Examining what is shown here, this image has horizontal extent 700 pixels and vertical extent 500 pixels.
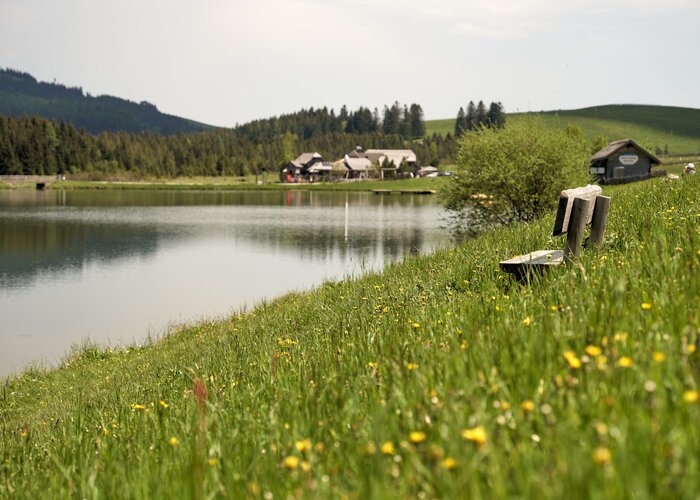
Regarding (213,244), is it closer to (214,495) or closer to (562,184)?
(562,184)

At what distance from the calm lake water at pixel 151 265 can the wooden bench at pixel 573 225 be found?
6.52 metres

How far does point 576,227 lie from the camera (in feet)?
29.0

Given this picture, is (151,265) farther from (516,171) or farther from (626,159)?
(626,159)

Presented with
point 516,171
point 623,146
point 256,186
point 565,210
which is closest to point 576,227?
point 565,210

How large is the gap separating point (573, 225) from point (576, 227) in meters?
0.08

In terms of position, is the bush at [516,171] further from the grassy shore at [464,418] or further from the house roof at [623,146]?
the house roof at [623,146]

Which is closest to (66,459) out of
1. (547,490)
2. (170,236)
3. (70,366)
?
(547,490)

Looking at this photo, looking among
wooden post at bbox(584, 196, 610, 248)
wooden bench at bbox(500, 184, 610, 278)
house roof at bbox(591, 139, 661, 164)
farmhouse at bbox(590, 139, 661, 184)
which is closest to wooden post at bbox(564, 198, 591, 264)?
wooden bench at bbox(500, 184, 610, 278)

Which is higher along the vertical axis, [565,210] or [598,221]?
[565,210]

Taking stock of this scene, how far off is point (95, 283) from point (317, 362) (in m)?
32.3

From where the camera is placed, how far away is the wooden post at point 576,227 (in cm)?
873

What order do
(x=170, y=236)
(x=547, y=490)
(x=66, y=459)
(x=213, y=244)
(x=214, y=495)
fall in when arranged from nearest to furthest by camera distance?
(x=547, y=490)
(x=214, y=495)
(x=66, y=459)
(x=213, y=244)
(x=170, y=236)

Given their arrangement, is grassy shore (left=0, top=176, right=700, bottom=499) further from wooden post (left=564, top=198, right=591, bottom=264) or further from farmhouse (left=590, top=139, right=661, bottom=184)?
farmhouse (left=590, top=139, right=661, bottom=184)

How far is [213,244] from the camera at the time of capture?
54.5m
